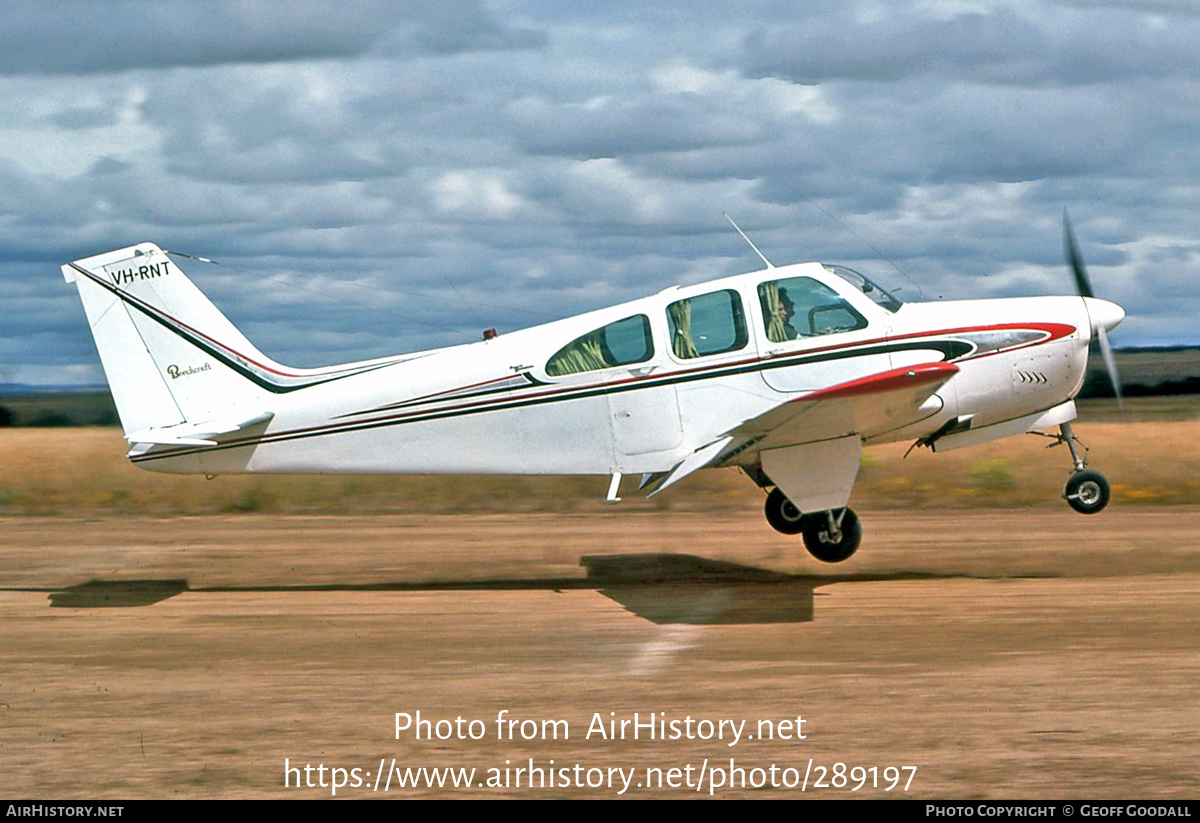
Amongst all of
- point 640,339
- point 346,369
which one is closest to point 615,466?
point 640,339

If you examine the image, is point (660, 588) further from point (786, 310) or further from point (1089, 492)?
point (1089, 492)

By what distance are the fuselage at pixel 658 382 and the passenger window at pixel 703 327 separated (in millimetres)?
10

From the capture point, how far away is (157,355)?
34.0ft

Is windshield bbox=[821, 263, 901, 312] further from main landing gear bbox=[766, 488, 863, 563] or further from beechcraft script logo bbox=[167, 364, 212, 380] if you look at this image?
beechcraft script logo bbox=[167, 364, 212, 380]

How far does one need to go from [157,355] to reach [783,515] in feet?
18.0

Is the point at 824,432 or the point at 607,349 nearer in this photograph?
the point at 824,432

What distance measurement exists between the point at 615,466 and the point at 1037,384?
3344mm

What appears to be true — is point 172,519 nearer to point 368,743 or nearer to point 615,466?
point 615,466

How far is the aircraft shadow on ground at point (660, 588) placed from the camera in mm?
9734

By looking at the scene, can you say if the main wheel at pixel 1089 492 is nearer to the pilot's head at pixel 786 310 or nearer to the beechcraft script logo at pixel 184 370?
the pilot's head at pixel 786 310

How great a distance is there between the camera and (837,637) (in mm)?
8633

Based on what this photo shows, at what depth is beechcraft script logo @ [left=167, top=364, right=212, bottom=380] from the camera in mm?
10375

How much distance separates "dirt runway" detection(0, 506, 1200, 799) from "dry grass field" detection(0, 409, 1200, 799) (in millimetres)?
31

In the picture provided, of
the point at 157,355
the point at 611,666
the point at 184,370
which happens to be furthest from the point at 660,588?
the point at 157,355
